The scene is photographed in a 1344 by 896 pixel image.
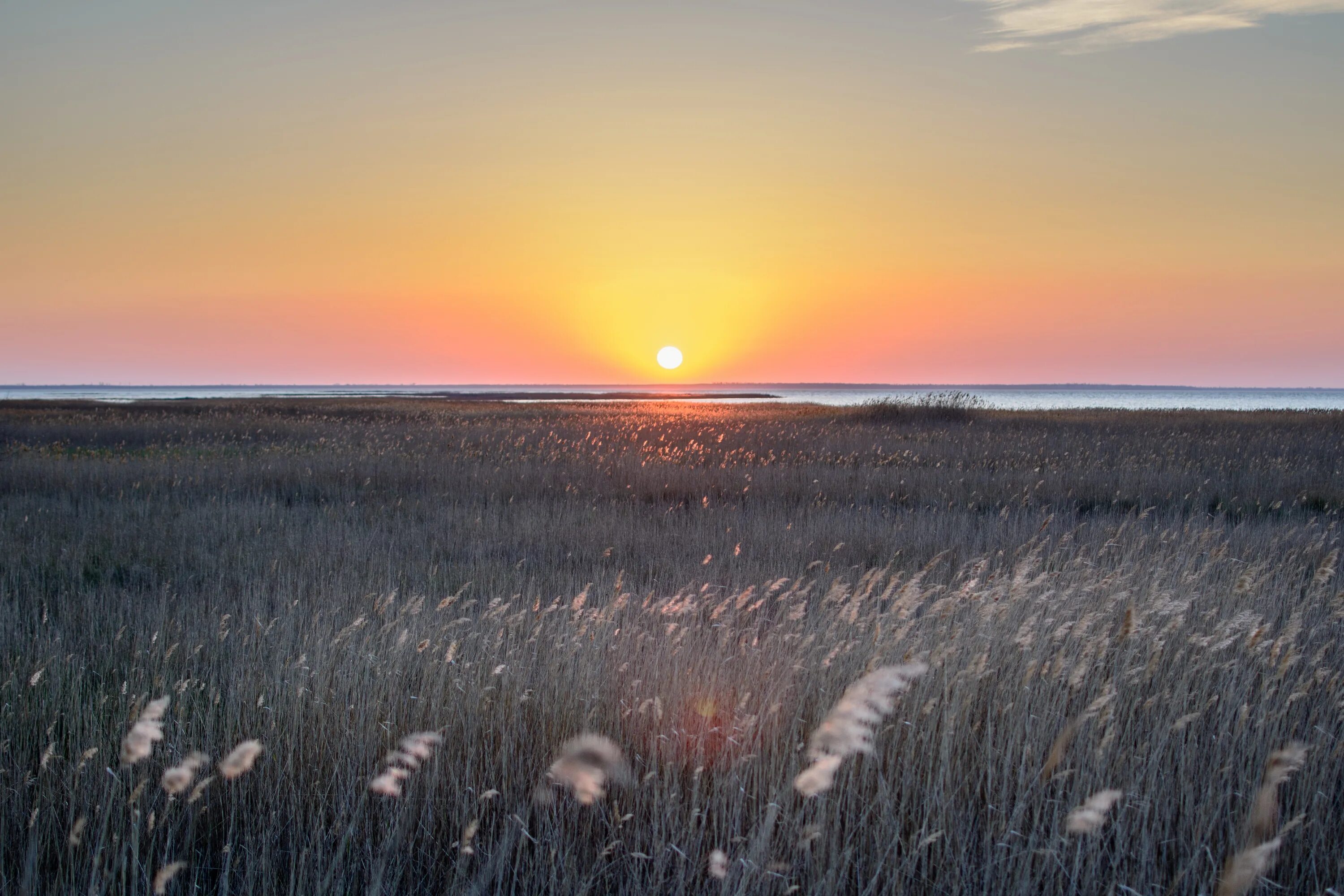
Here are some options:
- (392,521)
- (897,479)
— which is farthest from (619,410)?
(392,521)

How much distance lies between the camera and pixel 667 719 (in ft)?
11.5

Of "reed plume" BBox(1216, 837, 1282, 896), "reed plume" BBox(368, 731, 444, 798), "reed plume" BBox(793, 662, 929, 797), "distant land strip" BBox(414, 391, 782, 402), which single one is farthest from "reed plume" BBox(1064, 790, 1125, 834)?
"distant land strip" BBox(414, 391, 782, 402)

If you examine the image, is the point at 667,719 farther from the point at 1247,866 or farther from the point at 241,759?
the point at 1247,866

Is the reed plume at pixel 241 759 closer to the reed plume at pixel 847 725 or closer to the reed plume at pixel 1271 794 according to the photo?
the reed plume at pixel 847 725

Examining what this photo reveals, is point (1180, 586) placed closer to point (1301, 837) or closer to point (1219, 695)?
point (1219, 695)

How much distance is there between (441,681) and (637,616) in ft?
5.63

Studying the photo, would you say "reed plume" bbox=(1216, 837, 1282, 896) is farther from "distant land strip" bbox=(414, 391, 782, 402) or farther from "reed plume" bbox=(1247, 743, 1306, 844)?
"distant land strip" bbox=(414, 391, 782, 402)

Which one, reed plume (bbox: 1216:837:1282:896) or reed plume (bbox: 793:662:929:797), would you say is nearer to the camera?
reed plume (bbox: 1216:837:1282:896)

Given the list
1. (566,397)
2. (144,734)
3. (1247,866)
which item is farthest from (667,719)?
(566,397)

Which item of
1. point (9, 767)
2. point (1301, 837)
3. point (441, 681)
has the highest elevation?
point (441, 681)

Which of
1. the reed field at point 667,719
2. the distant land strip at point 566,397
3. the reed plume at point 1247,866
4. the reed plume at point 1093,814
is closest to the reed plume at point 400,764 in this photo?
the reed field at point 667,719

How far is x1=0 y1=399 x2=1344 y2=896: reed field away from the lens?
266 cm

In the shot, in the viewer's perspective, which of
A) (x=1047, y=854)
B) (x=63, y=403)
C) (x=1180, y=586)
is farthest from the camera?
(x=63, y=403)

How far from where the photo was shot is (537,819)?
119 inches
